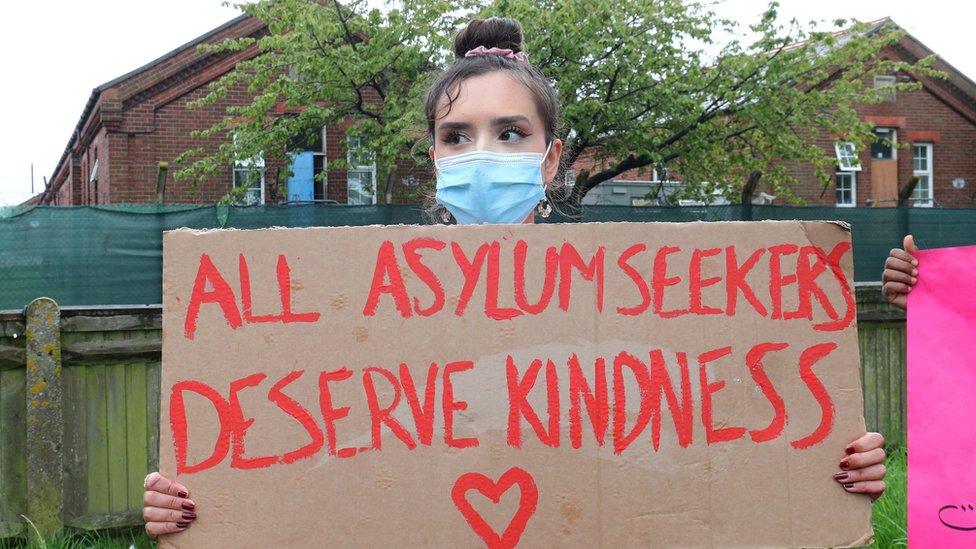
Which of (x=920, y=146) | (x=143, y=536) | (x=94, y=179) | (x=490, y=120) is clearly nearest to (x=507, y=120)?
(x=490, y=120)

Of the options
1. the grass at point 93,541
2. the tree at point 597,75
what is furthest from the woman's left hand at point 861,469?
the tree at point 597,75

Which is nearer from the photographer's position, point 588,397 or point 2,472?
point 588,397

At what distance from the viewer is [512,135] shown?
92.3 inches

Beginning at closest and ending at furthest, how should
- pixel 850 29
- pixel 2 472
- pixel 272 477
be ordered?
pixel 272 477 → pixel 2 472 → pixel 850 29

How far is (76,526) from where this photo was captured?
4047mm

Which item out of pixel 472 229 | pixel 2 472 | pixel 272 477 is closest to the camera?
pixel 272 477

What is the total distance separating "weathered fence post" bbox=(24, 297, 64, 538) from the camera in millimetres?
3951

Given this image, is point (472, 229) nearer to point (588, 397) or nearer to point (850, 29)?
point (588, 397)

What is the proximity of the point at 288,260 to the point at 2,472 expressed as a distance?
2848 millimetres

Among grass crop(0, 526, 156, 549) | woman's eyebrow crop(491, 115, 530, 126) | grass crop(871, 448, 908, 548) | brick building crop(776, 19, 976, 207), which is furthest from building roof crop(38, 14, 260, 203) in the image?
woman's eyebrow crop(491, 115, 530, 126)

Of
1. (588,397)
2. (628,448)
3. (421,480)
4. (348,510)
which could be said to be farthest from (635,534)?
(348,510)

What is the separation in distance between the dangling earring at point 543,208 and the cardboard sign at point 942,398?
91cm

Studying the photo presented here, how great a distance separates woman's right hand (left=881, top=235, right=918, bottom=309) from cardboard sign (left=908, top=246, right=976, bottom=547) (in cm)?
2

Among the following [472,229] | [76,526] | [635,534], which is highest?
[472,229]
